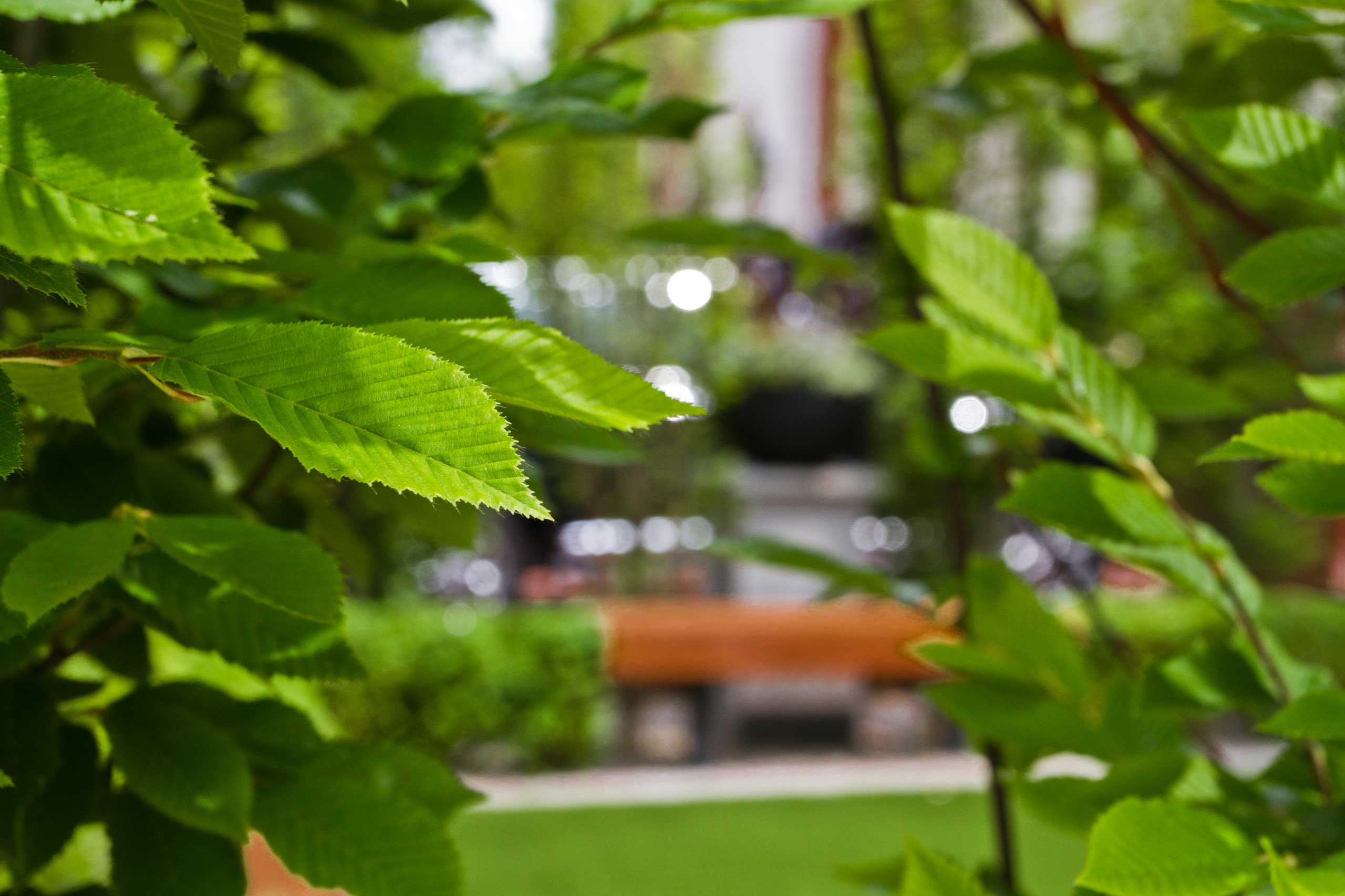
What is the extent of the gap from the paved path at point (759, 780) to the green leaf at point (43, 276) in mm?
2139

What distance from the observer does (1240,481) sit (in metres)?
3.53

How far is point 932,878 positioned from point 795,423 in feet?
10.8

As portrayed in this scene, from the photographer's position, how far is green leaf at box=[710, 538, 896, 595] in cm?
41

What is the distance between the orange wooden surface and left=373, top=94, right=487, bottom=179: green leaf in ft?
7.41

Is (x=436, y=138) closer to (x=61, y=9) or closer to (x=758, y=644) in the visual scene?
(x=61, y=9)

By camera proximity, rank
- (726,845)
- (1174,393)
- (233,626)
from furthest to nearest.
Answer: (726,845) → (1174,393) → (233,626)

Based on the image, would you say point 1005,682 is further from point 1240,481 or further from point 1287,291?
point 1240,481

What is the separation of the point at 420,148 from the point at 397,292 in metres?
0.09

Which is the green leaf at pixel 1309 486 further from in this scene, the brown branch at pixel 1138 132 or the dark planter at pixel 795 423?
the dark planter at pixel 795 423

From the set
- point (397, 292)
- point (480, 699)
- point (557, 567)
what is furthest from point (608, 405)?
point (557, 567)

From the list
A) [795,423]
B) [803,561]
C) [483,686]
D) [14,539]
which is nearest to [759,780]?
[483,686]

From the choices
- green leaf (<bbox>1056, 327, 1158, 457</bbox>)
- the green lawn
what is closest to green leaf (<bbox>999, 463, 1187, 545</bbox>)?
green leaf (<bbox>1056, 327, 1158, 457</bbox>)

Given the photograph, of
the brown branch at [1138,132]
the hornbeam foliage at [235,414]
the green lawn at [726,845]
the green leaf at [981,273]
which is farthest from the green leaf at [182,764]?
the green lawn at [726,845]

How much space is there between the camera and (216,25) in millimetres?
169
